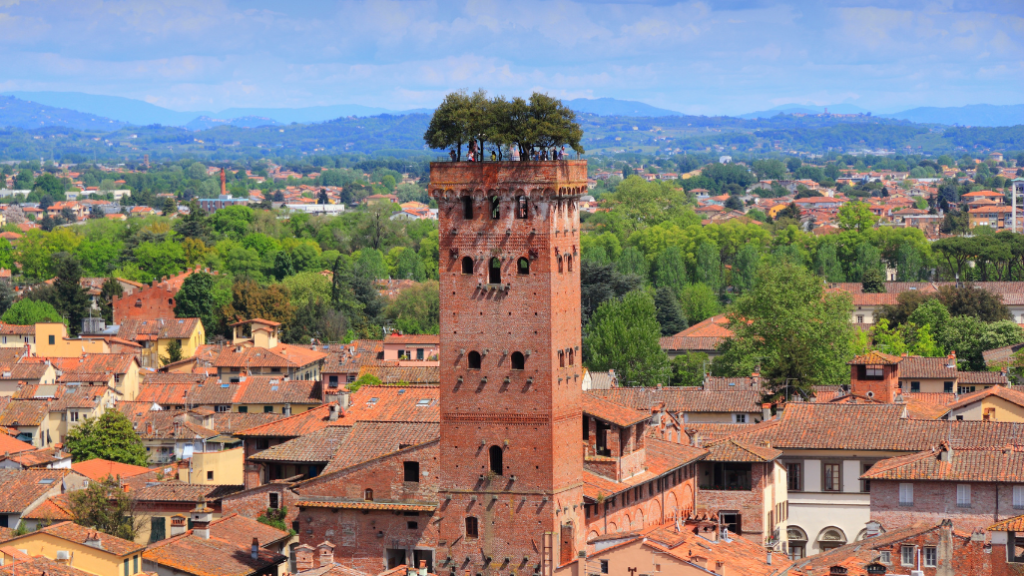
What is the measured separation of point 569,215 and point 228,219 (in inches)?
4632

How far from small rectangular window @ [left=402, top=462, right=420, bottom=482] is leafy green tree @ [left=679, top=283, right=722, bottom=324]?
66.3 m

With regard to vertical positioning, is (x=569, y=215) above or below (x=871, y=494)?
above

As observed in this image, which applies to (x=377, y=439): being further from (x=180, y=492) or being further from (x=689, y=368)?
(x=689, y=368)

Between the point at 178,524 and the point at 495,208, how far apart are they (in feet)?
42.6

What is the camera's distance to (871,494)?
4562cm

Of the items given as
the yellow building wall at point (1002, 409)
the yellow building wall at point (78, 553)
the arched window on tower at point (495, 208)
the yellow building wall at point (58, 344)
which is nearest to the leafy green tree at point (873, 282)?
the yellow building wall at point (58, 344)

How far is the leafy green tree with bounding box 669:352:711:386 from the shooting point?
81.8m

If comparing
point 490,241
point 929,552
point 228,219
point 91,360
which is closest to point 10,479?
point 490,241

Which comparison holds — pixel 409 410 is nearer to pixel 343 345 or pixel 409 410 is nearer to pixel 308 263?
pixel 343 345

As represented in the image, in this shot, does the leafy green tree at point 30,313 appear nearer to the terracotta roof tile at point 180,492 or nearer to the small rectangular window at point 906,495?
the terracotta roof tile at point 180,492

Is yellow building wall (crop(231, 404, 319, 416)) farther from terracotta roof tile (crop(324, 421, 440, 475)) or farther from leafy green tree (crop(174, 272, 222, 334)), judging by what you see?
leafy green tree (crop(174, 272, 222, 334))

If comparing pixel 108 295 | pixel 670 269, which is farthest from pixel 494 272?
pixel 670 269

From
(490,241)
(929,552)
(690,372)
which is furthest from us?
(690,372)

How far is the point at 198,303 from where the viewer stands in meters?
109
